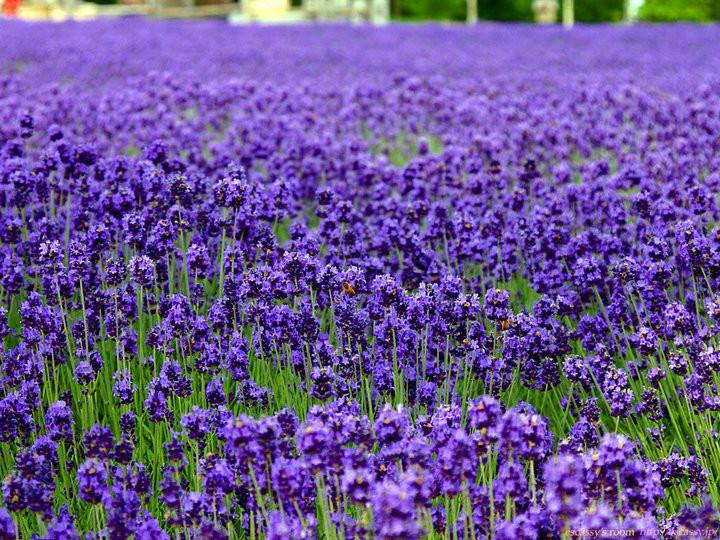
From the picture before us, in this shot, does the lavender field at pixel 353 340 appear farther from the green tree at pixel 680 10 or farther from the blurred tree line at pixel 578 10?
the blurred tree line at pixel 578 10

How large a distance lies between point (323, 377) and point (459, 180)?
2.81 metres

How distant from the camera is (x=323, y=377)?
286 cm

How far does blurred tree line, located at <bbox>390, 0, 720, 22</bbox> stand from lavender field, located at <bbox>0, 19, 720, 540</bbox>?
33.9 metres

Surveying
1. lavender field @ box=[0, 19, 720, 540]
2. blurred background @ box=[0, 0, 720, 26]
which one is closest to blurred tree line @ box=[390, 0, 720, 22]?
blurred background @ box=[0, 0, 720, 26]

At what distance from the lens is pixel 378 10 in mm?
34562

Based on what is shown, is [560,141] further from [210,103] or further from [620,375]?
[620,375]

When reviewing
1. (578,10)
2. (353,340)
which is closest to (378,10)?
(578,10)

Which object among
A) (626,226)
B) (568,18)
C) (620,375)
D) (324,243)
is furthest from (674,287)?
(568,18)

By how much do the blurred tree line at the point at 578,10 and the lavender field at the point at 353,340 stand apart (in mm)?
33899

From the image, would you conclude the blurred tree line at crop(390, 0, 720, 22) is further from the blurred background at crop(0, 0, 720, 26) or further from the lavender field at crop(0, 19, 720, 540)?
the lavender field at crop(0, 19, 720, 540)

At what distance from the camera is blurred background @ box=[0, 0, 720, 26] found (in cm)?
3297

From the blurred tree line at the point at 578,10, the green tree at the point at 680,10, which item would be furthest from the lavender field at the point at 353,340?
the blurred tree line at the point at 578,10

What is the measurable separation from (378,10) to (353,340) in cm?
3265

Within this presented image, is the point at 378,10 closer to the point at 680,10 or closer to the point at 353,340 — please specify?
the point at 680,10
